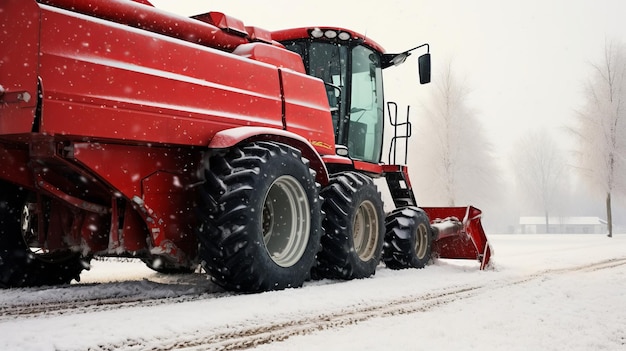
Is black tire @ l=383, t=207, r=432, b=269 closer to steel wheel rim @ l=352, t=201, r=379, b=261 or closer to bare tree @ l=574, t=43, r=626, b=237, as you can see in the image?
steel wheel rim @ l=352, t=201, r=379, b=261

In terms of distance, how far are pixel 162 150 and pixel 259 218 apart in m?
0.92

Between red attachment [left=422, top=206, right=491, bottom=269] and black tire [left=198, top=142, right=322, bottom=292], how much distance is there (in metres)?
3.48

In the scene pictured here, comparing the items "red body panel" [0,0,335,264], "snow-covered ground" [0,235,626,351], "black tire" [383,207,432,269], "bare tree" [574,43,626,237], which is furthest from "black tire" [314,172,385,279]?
"bare tree" [574,43,626,237]

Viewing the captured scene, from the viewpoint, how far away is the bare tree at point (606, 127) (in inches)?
969

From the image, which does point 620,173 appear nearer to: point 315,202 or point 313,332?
point 315,202

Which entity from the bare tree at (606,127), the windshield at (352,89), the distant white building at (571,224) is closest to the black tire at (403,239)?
the windshield at (352,89)

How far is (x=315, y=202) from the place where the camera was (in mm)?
5102

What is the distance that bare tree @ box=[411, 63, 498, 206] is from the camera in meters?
26.5

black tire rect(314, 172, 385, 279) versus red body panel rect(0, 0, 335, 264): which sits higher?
red body panel rect(0, 0, 335, 264)

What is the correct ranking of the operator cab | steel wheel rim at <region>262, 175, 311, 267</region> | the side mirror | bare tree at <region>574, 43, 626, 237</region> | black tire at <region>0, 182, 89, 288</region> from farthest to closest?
bare tree at <region>574, 43, 626, 237</region>
the side mirror
the operator cab
steel wheel rim at <region>262, 175, 311, 267</region>
black tire at <region>0, 182, 89, 288</region>

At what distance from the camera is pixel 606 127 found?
81.7 feet

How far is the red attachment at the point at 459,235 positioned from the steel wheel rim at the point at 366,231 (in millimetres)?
1843

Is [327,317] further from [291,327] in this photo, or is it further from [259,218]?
[259,218]

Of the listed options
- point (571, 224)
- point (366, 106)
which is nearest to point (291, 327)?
point (366, 106)
